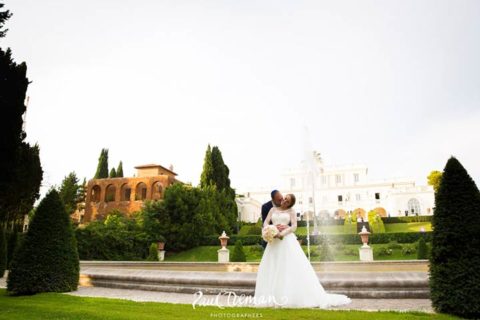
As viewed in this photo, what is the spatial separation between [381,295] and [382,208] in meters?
53.5

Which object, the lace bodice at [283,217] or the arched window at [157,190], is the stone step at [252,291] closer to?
the lace bodice at [283,217]

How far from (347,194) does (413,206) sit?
12.3 meters

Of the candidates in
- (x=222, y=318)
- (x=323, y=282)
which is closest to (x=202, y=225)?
(x=323, y=282)

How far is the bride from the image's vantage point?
573 centimetres

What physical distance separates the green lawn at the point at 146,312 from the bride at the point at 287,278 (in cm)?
41

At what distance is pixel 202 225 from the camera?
28484 mm

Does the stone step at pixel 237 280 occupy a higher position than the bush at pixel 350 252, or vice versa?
the stone step at pixel 237 280

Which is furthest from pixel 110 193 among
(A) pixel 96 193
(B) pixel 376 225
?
(B) pixel 376 225

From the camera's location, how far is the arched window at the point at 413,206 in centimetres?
5059

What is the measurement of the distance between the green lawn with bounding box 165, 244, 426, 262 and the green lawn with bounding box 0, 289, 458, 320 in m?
16.1

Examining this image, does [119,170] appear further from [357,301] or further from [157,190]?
[357,301]

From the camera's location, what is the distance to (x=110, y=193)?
43156mm

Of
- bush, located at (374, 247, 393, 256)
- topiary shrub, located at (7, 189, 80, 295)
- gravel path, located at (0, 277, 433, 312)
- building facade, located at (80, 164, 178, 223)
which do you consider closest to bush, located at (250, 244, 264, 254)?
bush, located at (374, 247, 393, 256)

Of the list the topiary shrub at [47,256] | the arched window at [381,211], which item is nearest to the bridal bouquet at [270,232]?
the topiary shrub at [47,256]
